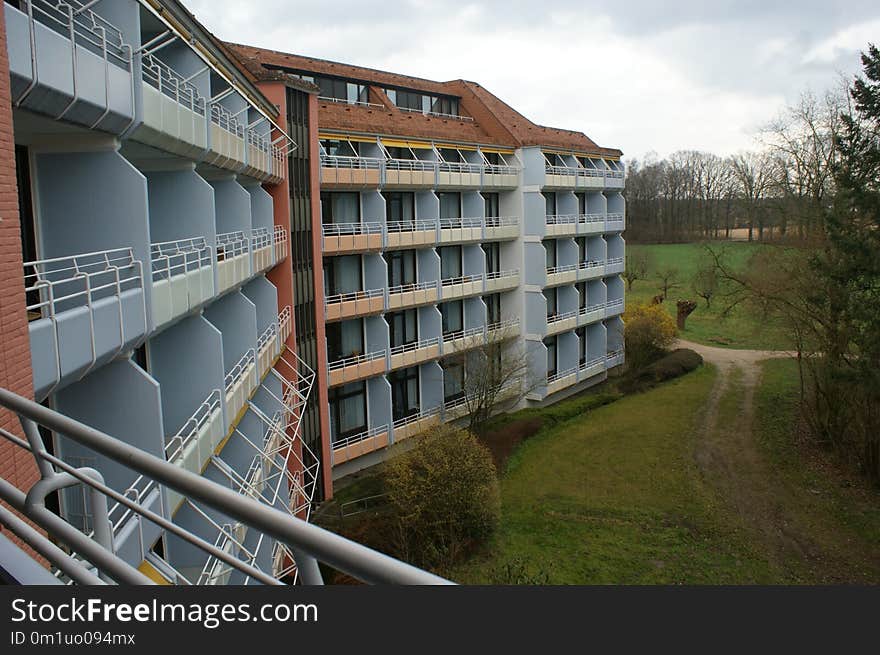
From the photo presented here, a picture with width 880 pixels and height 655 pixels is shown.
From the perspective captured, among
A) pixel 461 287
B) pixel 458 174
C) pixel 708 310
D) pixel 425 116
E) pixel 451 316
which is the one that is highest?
pixel 425 116

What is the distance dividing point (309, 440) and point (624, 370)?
2645cm

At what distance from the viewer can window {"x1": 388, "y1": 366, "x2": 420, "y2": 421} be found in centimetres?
3356

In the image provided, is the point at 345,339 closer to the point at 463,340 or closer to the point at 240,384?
the point at 463,340

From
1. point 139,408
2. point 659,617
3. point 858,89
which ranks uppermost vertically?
point 858,89

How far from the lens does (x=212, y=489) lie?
242cm

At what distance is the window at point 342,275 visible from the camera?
29.9 meters

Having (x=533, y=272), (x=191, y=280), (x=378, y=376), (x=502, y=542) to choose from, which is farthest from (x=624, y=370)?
(x=191, y=280)

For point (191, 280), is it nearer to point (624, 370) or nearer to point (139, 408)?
point (139, 408)

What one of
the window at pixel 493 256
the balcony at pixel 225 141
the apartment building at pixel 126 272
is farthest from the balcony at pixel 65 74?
the window at pixel 493 256

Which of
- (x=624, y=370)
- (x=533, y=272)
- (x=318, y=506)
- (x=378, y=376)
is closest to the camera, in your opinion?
(x=318, y=506)

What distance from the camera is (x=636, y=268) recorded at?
234 feet

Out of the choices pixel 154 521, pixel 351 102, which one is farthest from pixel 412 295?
pixel 154 521

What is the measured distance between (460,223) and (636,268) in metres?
39.1

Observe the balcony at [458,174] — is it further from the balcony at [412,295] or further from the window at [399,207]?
the balcony at [412,295]
